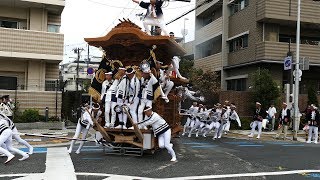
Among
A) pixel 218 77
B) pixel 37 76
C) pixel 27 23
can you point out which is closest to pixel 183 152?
pixel 37 76

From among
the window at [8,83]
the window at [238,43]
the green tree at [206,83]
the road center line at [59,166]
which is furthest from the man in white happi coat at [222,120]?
the window at [8,83]

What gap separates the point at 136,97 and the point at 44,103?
11.9m

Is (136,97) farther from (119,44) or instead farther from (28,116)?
(28,116)

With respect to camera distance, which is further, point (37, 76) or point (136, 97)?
point (37, 76)

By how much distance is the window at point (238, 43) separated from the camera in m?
28.8

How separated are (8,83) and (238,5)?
1846 cm

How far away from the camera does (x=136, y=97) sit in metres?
11.4

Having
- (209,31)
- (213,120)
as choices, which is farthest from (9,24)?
(209,31)

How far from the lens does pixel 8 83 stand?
2167cm

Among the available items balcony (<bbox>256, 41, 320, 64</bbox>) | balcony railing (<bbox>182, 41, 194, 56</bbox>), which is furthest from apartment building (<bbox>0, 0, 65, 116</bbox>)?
balcony railing (<bbox>182, 41, 194, 56</bbox>)

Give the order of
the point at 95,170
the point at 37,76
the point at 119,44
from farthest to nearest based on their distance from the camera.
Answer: the point at 37,76
the point at 119,44
the point at 95,170

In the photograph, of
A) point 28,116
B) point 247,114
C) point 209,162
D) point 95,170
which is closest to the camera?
point 95,170

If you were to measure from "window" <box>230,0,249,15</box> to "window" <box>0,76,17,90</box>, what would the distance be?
56.7 ft

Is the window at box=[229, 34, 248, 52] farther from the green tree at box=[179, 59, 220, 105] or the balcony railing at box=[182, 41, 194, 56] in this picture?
→ the balcony railing at box=[182, 41, 194, 56]
